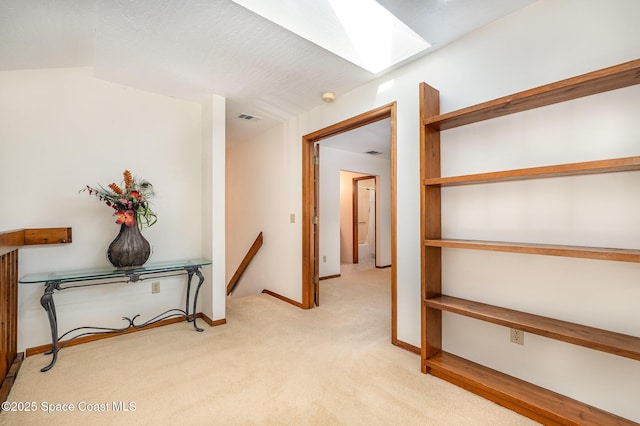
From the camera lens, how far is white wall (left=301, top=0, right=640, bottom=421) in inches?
55.5

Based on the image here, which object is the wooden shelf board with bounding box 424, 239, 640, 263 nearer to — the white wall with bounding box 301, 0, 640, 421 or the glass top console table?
the white wall with bounding box 301, 0, 640, 421

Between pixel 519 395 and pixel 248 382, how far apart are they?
1.59 m

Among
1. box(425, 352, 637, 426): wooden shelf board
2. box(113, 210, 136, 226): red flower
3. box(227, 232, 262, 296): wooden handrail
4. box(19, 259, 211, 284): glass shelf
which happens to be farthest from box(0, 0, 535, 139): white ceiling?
box(425, 352, 637, 426): wooden shelf board

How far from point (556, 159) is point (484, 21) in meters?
0.98

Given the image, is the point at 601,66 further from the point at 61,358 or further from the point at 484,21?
the point at 61,358

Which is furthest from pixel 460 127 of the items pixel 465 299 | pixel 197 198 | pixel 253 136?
pixel 253 136

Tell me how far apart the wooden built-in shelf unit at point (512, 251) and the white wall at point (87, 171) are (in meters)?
2.39

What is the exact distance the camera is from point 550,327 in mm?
1469

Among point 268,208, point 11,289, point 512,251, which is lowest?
point 11,289

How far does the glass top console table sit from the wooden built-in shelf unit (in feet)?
6.70

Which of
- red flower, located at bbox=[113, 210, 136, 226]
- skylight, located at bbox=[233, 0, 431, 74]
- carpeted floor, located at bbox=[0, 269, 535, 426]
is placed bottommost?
carpeted floor, located at bbox=[0, 269, 535, 426]

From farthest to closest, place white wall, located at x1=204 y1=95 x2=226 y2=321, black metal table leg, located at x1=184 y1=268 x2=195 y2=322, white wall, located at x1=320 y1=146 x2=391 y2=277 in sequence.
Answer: white wall, located at x1=320 y1=146 x2=391 y2=277 → white wall, located at x1=204 y1=95 x2=226 y2=321 → black metal table leg, located at x1=184 y1=268 x2=195 y2=322

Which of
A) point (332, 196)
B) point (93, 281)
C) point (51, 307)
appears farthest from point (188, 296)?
point (332, 196)

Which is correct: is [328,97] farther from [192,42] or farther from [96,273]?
[96,273]
